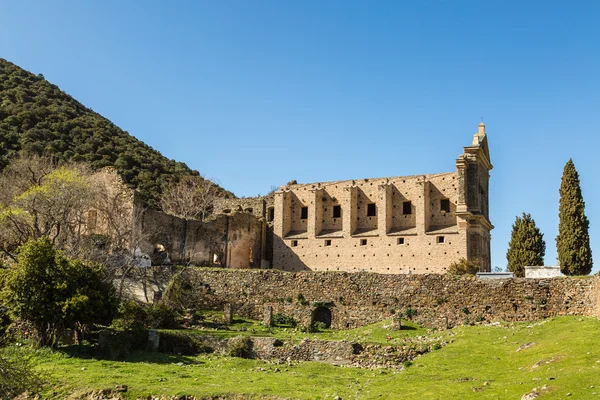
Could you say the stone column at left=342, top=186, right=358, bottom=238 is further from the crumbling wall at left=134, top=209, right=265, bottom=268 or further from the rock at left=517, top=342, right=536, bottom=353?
the rock at left=517, top=342, right=536, bottom=353

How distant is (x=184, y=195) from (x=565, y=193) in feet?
103

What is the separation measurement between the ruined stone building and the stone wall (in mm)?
13346

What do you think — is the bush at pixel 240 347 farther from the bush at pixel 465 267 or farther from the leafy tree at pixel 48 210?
the bush at pixel 465 267

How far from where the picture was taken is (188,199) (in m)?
55.8

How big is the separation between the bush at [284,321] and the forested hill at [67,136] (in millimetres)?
28894

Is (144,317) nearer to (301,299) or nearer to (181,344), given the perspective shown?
(181,344)

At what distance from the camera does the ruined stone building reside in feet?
144

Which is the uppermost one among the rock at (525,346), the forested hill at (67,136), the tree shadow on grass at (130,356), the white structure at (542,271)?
the forested hill at (67,136)

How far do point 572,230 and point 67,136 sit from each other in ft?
153

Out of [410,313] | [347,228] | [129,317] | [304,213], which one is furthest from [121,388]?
[304,213]

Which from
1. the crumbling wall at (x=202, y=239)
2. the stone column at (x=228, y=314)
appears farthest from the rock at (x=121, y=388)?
the crumbling wall at (x=202, y=239)

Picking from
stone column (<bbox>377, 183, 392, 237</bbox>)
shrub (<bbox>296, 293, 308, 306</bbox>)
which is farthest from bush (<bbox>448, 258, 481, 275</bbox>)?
shrub (<bbox>296, 293, 308, 306</bbox>)

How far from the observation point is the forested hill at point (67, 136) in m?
58.2

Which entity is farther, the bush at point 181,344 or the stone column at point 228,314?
the stone column at point 228,314
